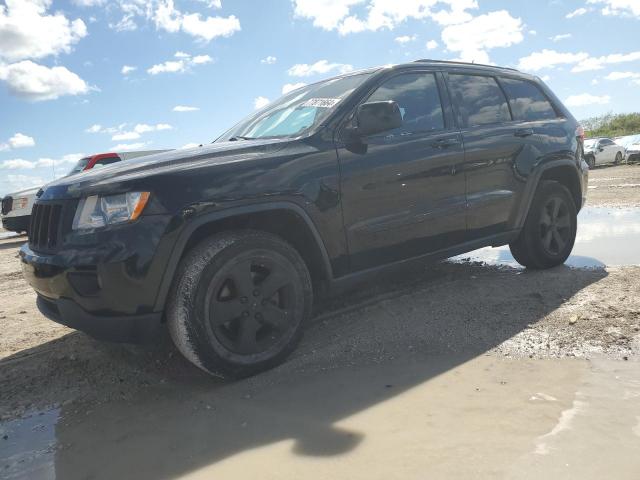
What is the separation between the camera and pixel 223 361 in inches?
111

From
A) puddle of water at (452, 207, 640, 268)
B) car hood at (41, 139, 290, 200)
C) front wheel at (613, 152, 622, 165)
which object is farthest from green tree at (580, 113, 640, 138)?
car hood at (41, 139, 290, 200)

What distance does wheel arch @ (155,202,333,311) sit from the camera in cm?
269

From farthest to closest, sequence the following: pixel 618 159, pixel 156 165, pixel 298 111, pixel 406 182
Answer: pixel 618 159
pixel 298 111
pixel 406 182
pixel 156 165

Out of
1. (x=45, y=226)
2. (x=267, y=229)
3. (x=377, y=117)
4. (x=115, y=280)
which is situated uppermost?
(x=377, y=117)

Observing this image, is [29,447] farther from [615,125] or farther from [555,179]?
[615,125]

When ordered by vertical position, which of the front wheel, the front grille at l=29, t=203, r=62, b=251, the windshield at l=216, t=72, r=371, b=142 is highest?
the windshield at l=216, t=72, r=371, b=142

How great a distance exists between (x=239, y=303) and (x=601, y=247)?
179 inches

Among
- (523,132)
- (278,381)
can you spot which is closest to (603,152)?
(523,132)

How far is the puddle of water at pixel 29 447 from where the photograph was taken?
224cm

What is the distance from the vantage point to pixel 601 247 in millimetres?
5727

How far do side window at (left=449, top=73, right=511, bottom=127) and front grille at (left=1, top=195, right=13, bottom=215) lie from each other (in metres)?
10.1

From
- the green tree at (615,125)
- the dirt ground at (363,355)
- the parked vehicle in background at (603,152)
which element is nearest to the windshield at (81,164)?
the dirt ground at (363,355)

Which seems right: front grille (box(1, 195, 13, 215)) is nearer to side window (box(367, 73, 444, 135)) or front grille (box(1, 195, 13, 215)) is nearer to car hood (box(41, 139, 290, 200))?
car hood (box(41, 139, 290, 200))

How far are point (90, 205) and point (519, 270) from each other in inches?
149
